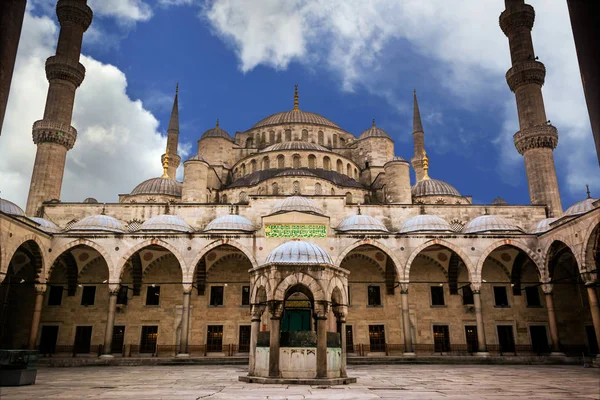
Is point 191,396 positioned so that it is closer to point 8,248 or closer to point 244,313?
point 8,248

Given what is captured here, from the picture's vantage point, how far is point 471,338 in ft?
64.7

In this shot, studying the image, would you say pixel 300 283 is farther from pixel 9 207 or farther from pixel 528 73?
pixel 528 73

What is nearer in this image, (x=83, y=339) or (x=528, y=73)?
(x=83, y=339)

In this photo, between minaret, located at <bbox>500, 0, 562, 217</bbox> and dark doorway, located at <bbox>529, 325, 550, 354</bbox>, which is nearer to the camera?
dark doorway, located at <bbox>529, 325, 550, 354</bbox>

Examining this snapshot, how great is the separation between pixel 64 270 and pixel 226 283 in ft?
23.5

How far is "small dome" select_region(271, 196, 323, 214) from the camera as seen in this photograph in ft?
63.5

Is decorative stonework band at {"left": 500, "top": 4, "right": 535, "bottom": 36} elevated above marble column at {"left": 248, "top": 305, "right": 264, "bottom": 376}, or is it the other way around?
decorative stonework band at {"left": 500, "top": 4, "right": 535, "bottom": 36}

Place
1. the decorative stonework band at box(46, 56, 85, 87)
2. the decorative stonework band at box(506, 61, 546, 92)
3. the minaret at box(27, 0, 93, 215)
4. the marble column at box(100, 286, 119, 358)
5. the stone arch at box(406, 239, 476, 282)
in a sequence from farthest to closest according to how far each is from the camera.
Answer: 1. the decorative stonework band at box(506, 61, 546, 92)
2. the decorative stonework band at box(46, 56, 85, 87)
3. the minaret at box(27, 0, 93, 215)
4. the stone arch at box(406, 239, 476, 282)
5. the marble column at box(100, 286, 119, 358)

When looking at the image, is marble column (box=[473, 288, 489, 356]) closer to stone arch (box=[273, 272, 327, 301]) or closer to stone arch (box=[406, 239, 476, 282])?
stone arch (box=[406, 239, 476, 282])

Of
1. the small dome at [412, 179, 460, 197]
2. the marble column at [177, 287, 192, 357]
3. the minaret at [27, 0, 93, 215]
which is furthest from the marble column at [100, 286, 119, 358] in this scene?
the small dome at [412, 179, 460, 197]

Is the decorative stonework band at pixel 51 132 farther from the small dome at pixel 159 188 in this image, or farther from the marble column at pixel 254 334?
the marble column at pixel 254 334

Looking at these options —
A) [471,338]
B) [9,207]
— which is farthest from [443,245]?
[9,207]

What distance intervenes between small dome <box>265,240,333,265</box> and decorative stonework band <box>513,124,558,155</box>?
17.4 metres

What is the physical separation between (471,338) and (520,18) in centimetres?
1647
